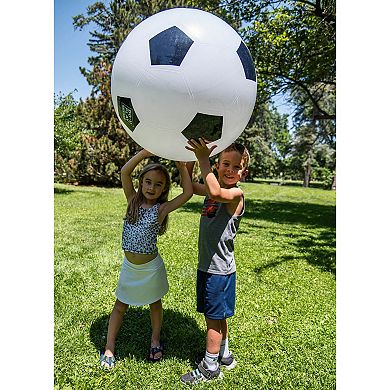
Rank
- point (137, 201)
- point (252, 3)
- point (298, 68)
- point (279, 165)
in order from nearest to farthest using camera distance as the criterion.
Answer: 1. point (137, 201)
2. point (252, 3)
3. point (298, 68)
4. point (279, 165)

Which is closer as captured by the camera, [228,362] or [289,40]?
[228,362]

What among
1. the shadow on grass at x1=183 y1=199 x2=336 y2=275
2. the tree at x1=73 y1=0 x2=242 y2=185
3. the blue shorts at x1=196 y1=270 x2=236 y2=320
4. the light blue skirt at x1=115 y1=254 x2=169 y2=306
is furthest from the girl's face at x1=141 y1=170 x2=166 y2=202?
the tree at x1=73 y1=0 x2=242 y2=185

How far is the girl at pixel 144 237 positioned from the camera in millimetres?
2750

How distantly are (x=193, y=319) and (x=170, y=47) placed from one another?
8.09 ft

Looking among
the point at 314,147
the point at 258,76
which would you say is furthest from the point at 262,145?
the point at 258,76

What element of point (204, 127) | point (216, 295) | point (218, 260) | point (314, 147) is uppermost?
point (314, 147)

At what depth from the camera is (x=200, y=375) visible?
2.63m

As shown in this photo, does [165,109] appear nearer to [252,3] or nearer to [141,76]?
[141,76]

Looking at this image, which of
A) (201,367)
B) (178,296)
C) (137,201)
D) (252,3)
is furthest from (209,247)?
(252,3)

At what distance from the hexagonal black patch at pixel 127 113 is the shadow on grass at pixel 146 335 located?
1769mm

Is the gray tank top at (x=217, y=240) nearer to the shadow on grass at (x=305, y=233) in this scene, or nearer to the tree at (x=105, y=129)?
the shadow on grass at (x=305, y=233)

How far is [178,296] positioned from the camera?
4.02m

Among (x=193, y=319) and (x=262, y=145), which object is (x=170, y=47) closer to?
(x=193, y=319)

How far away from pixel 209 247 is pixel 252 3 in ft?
31.6
